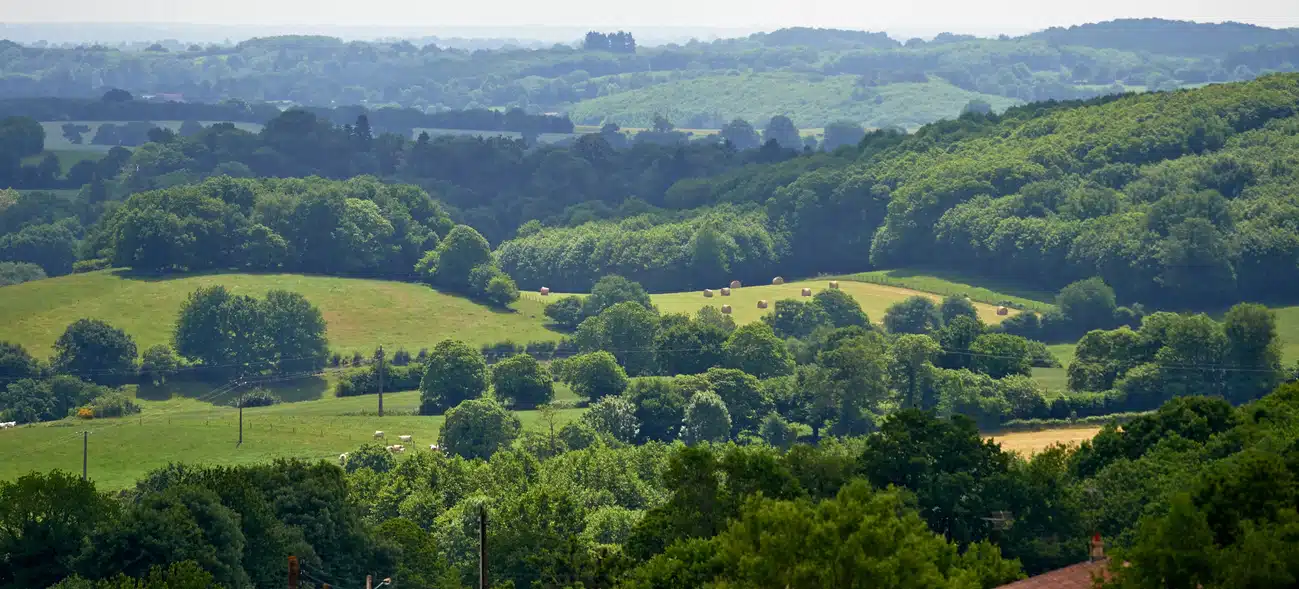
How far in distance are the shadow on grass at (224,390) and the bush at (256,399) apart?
59 cm

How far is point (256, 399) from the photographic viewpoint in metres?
113

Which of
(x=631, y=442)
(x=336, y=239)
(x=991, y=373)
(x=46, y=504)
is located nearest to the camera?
(x=46, y=504)

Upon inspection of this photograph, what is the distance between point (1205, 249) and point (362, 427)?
60.6 metres

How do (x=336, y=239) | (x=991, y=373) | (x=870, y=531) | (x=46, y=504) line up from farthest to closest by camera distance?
(x=336, y=239) < (x=991, y=373) < (x=46, y=504) < (x=870, y=531)

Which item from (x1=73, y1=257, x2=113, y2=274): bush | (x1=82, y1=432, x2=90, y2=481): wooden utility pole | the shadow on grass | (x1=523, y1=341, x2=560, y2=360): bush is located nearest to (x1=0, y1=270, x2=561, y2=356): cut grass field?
(x1=523, y1=341, x2=560, y2=360): bush

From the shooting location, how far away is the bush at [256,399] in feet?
368

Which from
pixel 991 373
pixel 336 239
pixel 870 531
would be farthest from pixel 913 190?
pixel 870 531

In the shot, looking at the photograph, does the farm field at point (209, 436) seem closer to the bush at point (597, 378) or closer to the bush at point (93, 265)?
the bush at point (597, 378)

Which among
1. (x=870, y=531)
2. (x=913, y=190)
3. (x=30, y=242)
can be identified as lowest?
(x=30, y=242)

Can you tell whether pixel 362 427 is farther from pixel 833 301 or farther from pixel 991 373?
pixel 833 301

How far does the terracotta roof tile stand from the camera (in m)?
42.3

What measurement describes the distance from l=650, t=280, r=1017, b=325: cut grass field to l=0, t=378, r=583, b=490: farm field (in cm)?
3270

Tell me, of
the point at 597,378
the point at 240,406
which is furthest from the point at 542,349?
the point at 240,406

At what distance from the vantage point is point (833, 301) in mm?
131625
